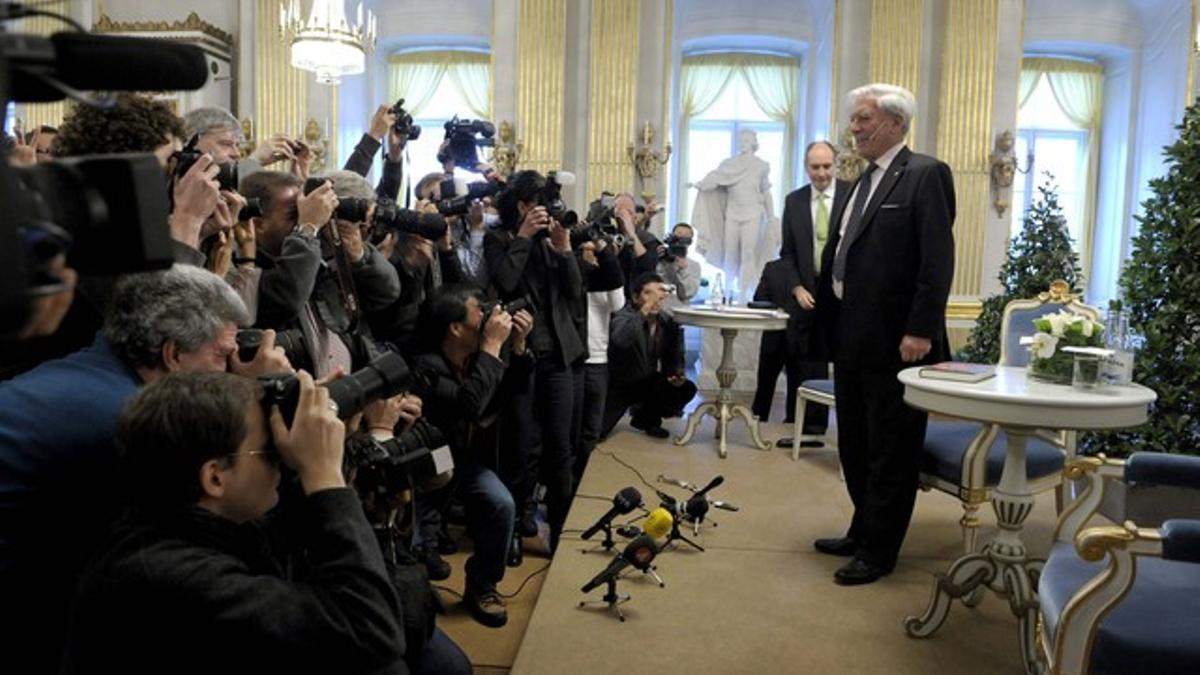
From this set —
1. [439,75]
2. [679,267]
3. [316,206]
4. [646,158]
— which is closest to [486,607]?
[316,206]

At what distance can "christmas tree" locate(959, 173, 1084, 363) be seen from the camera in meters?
A: 6.57

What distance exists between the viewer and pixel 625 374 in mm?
5352

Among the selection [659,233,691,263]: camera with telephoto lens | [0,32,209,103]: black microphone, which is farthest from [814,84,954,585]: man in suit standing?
[659,233,691,263]: camera with telephoto lens

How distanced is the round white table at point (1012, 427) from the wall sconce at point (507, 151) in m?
6.24

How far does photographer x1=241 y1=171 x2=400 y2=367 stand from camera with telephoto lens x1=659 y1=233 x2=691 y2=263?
11.7ft

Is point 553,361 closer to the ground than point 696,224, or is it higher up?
closer to the ground

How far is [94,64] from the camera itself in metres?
0.85

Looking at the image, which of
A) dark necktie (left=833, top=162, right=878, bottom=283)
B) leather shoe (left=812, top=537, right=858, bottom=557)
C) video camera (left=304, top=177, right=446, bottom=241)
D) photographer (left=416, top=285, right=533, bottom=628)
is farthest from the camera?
leather shoe (left=812, top=537, right=858, bottom=557)

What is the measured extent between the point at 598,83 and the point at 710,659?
6.90 m

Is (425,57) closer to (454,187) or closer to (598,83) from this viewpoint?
(598,83)

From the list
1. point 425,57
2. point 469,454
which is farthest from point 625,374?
point 425,57

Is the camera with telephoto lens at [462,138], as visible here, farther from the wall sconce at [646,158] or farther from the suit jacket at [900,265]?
the wall sconce at [646,158]

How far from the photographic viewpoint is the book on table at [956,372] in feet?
9.40

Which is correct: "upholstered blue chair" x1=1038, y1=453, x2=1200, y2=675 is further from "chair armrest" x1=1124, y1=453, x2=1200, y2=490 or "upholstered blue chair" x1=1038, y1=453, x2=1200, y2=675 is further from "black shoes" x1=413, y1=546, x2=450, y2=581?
"black shoes" x1=413, y1=546, x2=450, y2=581
